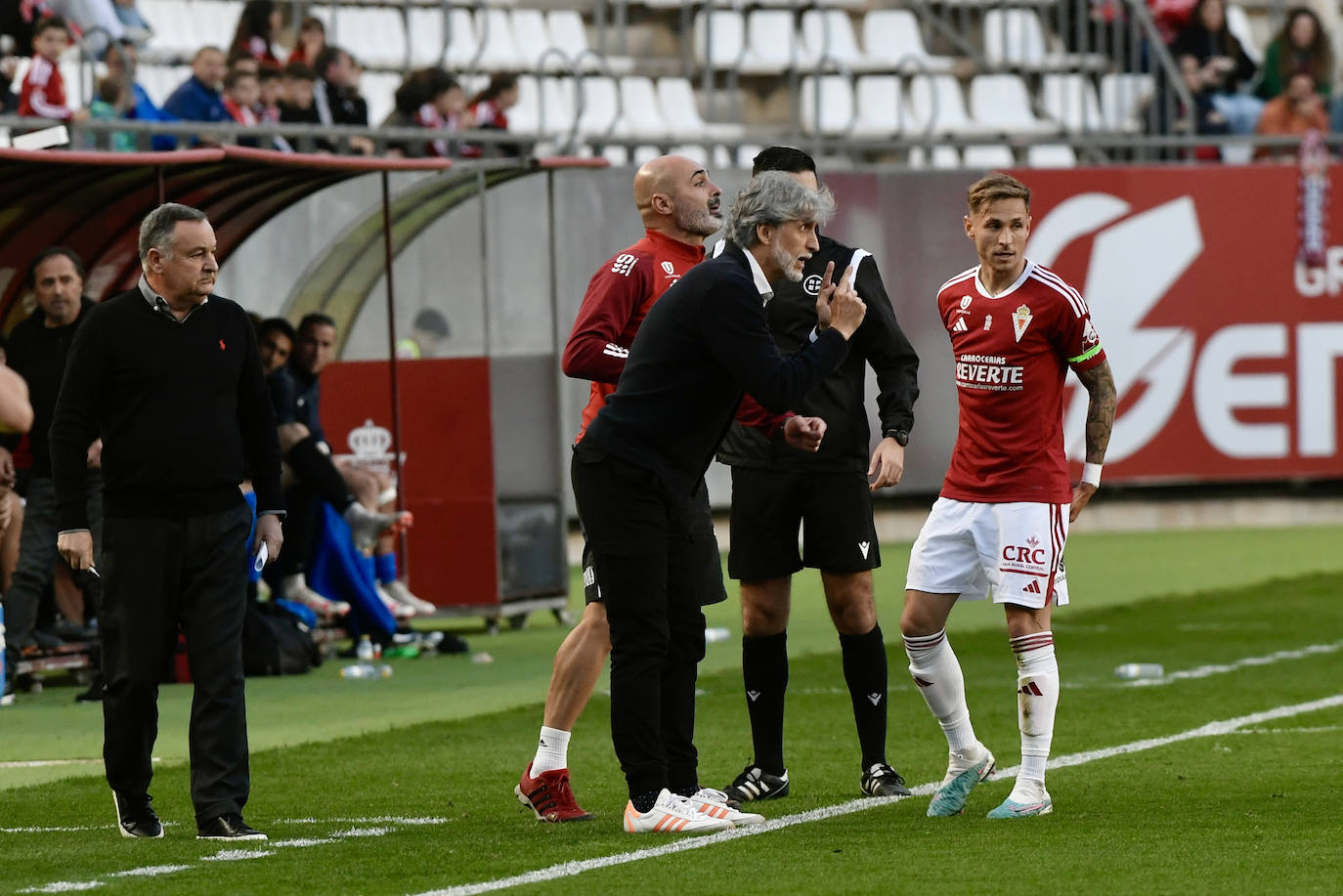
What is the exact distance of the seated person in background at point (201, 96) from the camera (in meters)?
16.5

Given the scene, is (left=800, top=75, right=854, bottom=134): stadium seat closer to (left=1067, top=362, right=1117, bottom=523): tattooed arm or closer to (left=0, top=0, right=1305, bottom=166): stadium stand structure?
(left=0, top=0, right=1305, bottom=166): stadium stand structure

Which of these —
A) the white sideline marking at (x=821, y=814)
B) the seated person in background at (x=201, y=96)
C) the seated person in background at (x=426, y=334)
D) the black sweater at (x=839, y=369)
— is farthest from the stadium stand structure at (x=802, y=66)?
the black sweater at (x=839, y=369)

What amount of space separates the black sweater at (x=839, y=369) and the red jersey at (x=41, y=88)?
869cm

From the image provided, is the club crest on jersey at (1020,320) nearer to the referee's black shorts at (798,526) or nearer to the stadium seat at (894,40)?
the referee's black shorts at (798,526)

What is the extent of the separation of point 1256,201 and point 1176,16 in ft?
11.1

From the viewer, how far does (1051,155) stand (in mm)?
24484

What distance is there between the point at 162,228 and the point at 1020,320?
2.81 m

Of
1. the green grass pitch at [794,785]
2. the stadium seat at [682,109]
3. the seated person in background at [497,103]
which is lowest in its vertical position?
the green grass pitch at [794,785]

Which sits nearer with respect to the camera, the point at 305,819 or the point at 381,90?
the point at 305,819

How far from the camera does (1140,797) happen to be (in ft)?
26.2

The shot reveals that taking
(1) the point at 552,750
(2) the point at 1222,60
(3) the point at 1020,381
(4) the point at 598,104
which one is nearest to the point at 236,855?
(1) the point at 552,750

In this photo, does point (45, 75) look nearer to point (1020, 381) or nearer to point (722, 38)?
point (1020, 381)

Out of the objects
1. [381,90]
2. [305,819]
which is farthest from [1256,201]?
[305,819]

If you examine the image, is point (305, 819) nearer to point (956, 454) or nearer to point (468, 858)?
point (468, 858)
